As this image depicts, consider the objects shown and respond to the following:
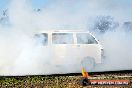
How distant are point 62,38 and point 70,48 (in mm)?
500

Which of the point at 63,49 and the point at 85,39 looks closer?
the point at 63,49

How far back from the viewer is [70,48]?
19547mm

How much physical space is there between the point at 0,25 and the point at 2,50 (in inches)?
66.9

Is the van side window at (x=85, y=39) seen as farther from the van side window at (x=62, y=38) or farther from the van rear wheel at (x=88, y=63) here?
the van rear wheel at (x=88, y=63)

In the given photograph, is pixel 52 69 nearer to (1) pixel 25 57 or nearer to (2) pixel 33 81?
(1) pixel 25 57

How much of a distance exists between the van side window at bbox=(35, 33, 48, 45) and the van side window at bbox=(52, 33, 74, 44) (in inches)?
12.1

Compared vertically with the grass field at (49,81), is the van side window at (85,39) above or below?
above

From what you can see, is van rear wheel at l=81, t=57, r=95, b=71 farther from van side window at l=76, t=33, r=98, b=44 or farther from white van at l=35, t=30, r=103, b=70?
van side window at l=76, t=33, r=98, b=44

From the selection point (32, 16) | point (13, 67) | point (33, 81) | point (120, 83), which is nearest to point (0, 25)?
point (32, 16)

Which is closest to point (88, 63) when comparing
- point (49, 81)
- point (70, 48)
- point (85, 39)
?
point (70, 48)

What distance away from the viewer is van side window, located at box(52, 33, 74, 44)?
19469 millimetres

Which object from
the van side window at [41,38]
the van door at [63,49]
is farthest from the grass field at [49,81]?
the van side window at [41,38]

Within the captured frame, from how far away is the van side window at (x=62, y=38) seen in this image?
1947 cm

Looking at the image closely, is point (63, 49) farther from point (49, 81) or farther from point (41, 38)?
point (49, 81)
